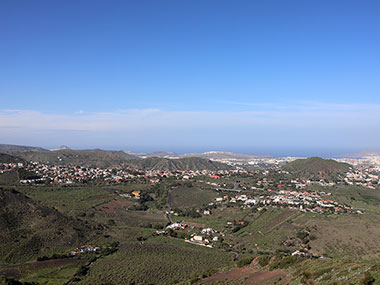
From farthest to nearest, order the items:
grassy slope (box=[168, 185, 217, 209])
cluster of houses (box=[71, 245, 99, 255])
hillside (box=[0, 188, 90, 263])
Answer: grassy slope (box=[168, 185, 217, 209])
cluster of houses (box=[71, 245, 99, 255])
hillside (box=[0, 188, 90, 263])

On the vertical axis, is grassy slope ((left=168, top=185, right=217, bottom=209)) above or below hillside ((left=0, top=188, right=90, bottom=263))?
below

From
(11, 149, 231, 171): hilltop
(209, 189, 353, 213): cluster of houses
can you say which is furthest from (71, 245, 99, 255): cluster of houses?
(11, 149, 231, 171): hilltop

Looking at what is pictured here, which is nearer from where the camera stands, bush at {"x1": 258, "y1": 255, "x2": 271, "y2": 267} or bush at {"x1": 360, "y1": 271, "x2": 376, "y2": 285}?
bush at {"x1": 360, "y1": 271, "x2": 376, "y2": 285}

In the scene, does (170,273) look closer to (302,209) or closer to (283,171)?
(302,209)

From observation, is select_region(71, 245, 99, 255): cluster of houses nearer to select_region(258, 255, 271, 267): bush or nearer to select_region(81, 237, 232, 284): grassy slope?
select_region(81, 237, 232, 284): grassy slope

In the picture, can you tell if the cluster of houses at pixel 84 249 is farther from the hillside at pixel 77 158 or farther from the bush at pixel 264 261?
the hillside at pixel 77 158

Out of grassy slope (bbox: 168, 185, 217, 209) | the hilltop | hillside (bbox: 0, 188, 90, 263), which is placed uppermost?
the hilltop

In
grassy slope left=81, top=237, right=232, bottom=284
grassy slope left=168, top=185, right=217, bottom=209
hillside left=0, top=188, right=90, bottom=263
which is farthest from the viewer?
grassy slope left=168, top=185, right=217, bottom=209
